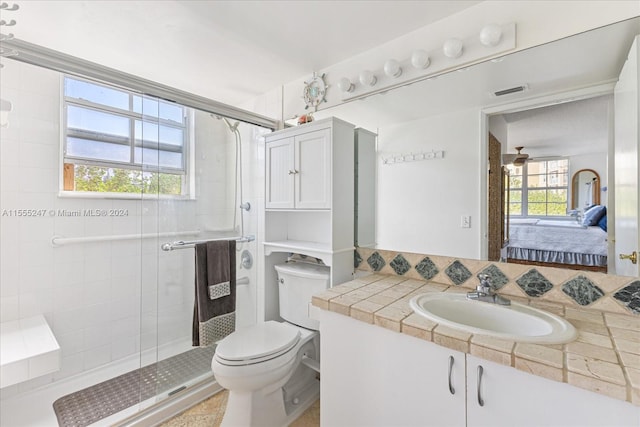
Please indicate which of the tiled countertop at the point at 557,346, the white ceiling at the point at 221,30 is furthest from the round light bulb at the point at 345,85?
the tiled countertop at the point at 557,346

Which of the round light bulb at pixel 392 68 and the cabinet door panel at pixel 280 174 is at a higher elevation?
the round light bulb at pixel 392 68

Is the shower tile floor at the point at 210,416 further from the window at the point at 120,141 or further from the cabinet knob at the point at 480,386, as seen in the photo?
the window at the point at 120,141

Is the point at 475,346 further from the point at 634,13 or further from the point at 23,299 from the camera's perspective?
the point at 23,299

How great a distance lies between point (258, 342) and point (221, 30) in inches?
68.9

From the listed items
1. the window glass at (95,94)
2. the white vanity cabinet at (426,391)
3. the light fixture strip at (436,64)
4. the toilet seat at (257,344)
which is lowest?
the toilet seat at (257,344)

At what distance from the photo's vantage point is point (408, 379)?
1.00 meters

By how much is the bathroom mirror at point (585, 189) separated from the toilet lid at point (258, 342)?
153 cm

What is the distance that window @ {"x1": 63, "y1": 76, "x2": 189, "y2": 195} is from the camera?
5.57 ft

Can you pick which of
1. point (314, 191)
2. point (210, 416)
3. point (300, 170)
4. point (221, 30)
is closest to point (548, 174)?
point (314, 191)

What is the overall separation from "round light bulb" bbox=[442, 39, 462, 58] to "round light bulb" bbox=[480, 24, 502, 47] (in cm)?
10

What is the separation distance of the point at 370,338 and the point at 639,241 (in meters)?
1.05

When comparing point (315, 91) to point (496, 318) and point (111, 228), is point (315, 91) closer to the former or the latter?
point (496, 318)

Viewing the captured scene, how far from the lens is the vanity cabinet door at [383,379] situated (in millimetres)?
922

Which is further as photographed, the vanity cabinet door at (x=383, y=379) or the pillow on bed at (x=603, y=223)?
the pillow on bed at (x=603, y=223)
